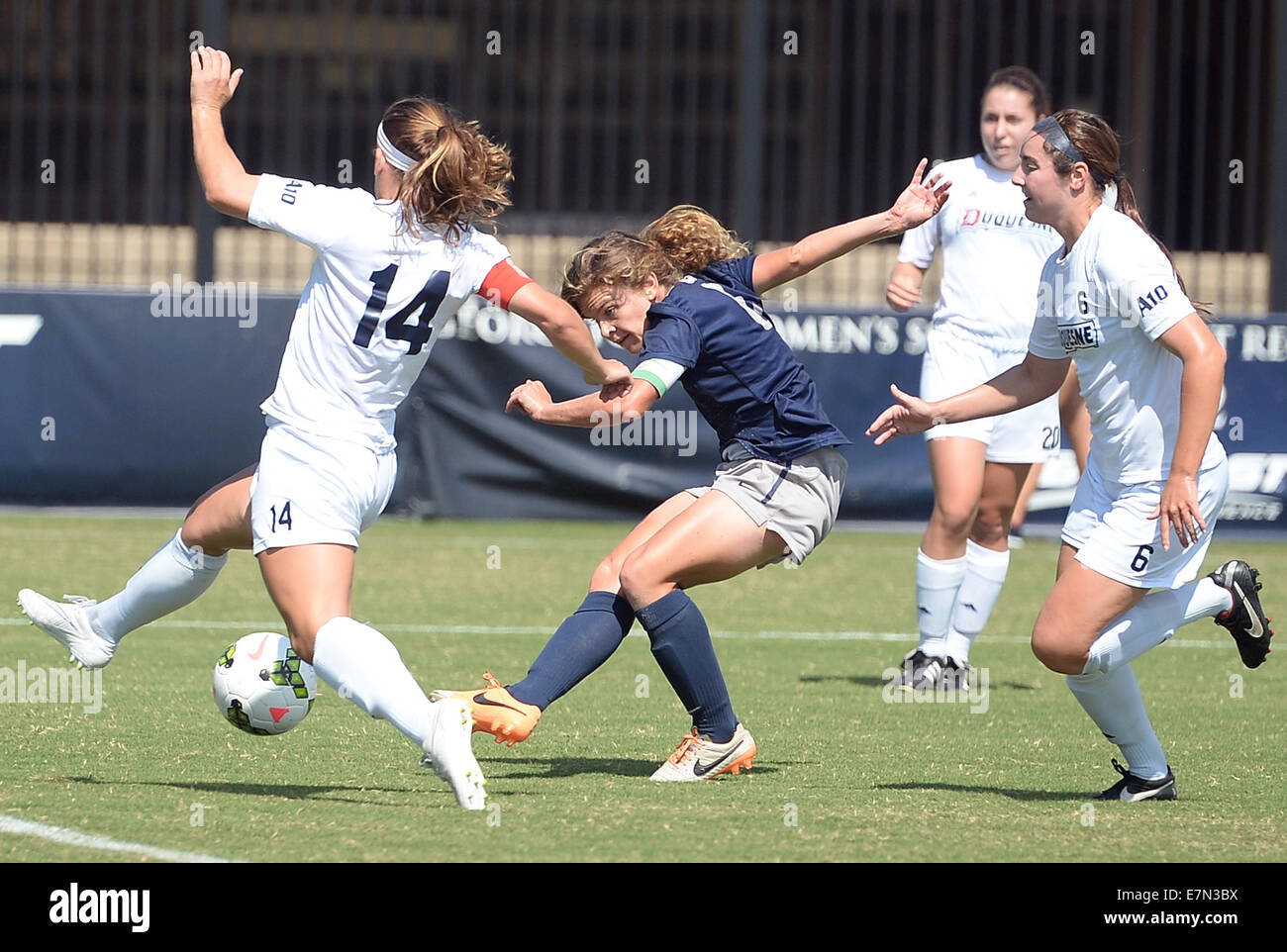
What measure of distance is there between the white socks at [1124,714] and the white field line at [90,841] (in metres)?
2.27

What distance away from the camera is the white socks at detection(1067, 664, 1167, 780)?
15.8 ft

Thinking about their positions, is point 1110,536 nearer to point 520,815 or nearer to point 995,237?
point 520,815

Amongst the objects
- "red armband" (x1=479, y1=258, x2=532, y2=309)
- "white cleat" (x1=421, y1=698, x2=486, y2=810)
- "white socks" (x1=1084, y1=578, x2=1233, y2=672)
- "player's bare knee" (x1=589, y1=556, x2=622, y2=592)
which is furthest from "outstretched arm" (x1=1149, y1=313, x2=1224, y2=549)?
"white cleat" (x1=421, y1=698, x2=486, y2=810)

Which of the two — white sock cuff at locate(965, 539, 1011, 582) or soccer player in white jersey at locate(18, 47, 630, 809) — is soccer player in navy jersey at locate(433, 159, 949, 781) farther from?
white sock cuff at locate(965, 539, 1011, 582)

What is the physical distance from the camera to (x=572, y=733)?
581 cm

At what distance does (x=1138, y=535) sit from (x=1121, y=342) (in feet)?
1.64

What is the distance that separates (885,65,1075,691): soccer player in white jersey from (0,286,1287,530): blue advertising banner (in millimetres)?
4139

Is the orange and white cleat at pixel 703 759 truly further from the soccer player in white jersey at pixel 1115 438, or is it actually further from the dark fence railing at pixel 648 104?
the dark fence railing at pixel 648 104

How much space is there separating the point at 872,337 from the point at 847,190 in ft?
17.1

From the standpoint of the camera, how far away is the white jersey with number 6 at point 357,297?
451cm

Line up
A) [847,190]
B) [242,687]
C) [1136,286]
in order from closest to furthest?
[1136,286] → [242,687] → [847,190]

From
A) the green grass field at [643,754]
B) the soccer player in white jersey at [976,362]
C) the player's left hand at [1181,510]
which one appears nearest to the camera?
the green grass field at [643,754]

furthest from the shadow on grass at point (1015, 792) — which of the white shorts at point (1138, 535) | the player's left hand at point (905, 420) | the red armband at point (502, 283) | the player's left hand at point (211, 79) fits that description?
the player's left hand at point (211, 79)
